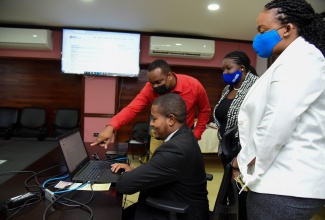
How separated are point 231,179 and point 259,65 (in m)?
4.09

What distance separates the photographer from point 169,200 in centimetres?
107

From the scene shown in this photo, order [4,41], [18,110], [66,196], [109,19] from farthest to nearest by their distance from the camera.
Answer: [18,110], [4,41], [109,19], [66,196]

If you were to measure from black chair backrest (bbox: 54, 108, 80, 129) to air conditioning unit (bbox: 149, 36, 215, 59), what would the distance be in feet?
6.01

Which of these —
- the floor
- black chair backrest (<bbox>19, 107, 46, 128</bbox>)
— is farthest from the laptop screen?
black chair backrest (<bbox>19, 107, 46, 128</bbox>)

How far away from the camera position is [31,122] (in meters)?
4.09

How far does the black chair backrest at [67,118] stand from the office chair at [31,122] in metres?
0.25

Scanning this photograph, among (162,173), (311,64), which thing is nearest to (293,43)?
(311,64)

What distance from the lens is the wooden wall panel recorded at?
4.27 meters

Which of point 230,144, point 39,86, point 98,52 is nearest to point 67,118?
point 39,86

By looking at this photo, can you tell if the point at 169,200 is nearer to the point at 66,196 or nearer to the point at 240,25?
the point at 66,196

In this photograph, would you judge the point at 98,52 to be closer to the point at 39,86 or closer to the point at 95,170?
the point at 39,86

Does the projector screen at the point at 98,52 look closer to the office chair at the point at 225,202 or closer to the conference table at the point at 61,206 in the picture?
the conference table at the point at 61,206

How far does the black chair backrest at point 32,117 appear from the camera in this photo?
4.08 meters

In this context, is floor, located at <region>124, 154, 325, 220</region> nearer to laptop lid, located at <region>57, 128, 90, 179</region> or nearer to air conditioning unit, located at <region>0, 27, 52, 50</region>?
laptop lid, located at <region>57, 128, 90, 179</region>
